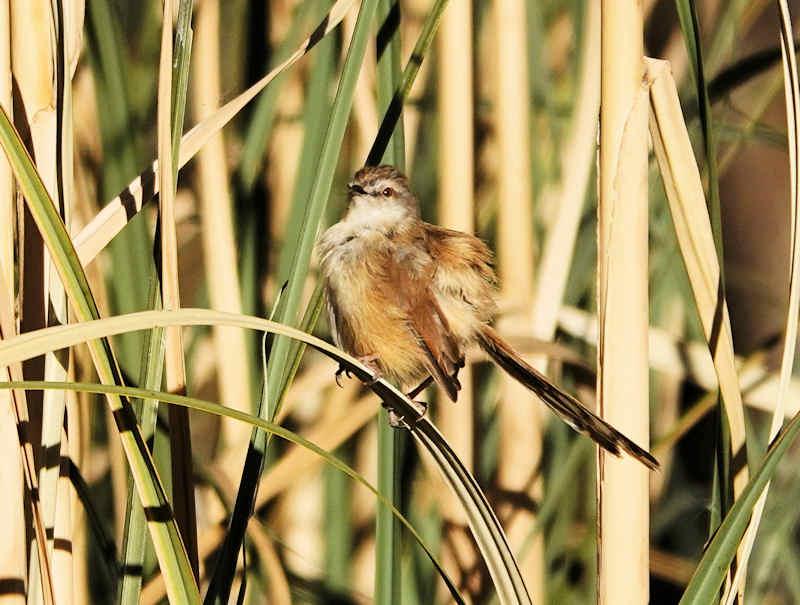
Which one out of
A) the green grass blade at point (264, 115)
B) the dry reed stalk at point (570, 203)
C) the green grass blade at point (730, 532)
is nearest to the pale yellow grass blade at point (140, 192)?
the green grass blade at point (264, 115)

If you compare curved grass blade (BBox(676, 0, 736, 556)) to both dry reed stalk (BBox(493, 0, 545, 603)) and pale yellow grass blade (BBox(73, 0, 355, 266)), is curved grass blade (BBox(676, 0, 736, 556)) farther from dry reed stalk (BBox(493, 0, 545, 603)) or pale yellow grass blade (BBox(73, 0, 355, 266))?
dry reed stalk (BBox(493, 0, 545, 603))

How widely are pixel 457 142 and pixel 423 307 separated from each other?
261mm

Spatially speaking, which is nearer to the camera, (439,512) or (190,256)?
(439,512)

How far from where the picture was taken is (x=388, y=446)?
1.10m

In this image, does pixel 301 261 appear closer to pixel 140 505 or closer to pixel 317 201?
pixel 317 201

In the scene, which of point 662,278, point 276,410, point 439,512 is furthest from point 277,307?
point 662,278

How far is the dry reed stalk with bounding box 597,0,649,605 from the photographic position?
0.97 meters

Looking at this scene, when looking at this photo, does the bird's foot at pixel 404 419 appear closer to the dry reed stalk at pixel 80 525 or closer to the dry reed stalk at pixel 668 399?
the dry reed stalk at pixel 80 525

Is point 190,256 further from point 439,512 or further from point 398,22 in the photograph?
point 398,22

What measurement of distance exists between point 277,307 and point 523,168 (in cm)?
79

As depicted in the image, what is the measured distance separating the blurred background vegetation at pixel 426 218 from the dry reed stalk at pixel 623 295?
43cm

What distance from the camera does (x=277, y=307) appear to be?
3.29ft

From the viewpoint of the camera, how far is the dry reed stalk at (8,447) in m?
0.91

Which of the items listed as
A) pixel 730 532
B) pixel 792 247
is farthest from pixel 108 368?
pixel 792 247
